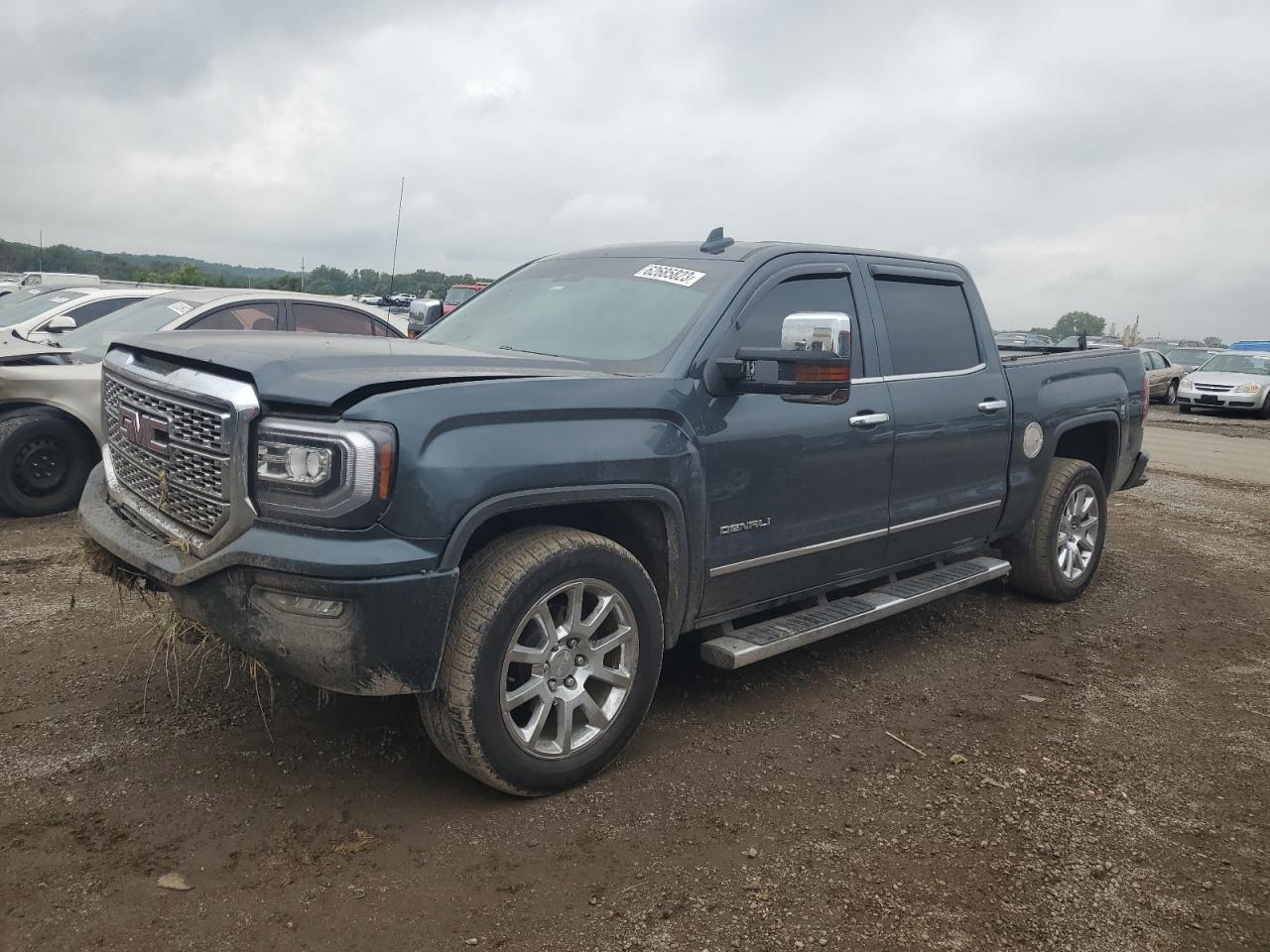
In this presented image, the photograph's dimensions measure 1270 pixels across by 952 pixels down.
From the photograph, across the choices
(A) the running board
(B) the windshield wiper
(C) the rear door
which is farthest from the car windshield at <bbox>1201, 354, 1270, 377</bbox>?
(B) the windshield wiper

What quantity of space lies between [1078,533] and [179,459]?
196 inches

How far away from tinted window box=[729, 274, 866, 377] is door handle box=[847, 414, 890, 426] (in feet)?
0.63

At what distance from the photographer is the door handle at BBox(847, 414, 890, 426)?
414cm

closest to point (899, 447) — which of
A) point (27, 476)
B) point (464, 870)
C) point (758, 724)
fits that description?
Result: point (758, 724)

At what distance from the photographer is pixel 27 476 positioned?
684 cm

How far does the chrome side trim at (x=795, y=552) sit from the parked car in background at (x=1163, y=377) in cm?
2377

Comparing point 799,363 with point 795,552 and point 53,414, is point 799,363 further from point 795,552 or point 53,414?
point 53,414

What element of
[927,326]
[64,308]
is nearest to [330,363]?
[927,326]

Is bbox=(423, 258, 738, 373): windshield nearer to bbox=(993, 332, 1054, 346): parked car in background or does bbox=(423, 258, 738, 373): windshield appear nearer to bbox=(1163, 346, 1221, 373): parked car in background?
bbox=(993, 332, 1054, 346): parked car in background

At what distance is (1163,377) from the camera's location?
2553 centimetres

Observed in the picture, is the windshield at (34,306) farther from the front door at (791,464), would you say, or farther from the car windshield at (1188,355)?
the car windshield at (1188,355)

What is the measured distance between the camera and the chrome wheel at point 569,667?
10.2 feet

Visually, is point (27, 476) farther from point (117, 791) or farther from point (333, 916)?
point (333, 916)

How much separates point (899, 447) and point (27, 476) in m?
5.90
